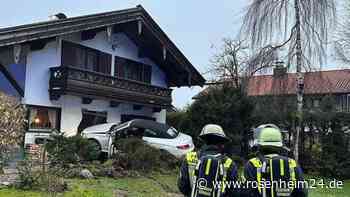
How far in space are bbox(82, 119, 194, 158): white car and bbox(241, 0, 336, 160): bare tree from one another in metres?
5.22

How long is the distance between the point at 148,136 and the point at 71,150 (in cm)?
372

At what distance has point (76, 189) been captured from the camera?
969 centimetres

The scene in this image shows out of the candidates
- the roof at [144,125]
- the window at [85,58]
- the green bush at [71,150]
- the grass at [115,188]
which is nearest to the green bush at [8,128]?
the grass at [115,188]

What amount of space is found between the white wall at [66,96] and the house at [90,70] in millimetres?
38

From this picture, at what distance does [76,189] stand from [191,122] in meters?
10.8

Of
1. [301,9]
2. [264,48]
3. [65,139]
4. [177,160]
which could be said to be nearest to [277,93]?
[264,48]

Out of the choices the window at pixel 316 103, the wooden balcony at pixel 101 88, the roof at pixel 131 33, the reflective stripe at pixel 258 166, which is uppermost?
the roof at pixel 131 33

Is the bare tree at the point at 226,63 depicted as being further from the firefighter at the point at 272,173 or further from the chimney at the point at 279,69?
the firefighter at the point at 272,173

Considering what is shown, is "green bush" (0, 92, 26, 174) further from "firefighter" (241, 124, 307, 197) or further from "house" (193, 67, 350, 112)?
"house" (193, 67, 350, 112)

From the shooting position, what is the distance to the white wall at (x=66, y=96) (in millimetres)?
17625

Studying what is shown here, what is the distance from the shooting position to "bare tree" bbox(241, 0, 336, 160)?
18109 mm

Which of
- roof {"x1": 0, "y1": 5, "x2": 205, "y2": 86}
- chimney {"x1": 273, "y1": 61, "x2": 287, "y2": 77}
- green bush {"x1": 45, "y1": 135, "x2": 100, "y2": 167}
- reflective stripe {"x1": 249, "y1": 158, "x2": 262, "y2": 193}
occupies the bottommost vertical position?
green bush {"x1": 45, "y1": 135, "x2": 100, "y2": 167}

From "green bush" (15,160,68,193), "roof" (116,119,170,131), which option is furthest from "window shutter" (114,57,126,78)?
"green bush" (15,160,68,193)

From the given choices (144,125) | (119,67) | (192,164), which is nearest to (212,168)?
(192,164)
